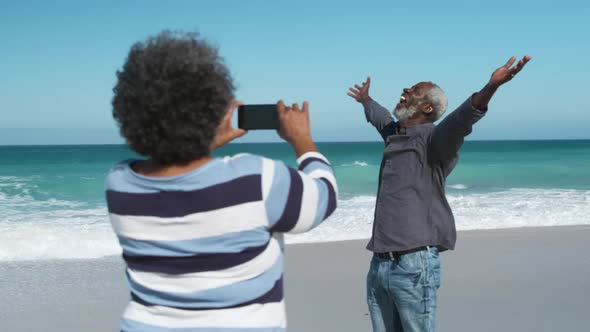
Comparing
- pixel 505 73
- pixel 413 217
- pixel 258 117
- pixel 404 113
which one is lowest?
pixel 413 217

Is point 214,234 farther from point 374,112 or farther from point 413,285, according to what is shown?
point 374,112

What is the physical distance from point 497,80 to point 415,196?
0.65 m

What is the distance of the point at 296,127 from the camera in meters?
1.61

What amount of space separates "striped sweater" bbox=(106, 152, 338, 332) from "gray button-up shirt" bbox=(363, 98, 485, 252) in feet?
3.90

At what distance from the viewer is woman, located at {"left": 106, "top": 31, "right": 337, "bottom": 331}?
1.39 m

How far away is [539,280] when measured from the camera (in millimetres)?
6410

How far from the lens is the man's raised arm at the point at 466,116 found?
2.19 meters

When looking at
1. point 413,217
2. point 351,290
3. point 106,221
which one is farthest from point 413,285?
point 106,221

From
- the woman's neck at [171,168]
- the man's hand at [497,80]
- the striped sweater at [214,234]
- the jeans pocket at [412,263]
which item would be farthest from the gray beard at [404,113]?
the woman's neck at [171,168]

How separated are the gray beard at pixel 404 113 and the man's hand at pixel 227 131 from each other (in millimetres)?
1284

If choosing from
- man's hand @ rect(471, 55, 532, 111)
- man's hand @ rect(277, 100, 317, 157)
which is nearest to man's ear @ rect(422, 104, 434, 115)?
man's hand @ rect(471, 55, 532, 111)

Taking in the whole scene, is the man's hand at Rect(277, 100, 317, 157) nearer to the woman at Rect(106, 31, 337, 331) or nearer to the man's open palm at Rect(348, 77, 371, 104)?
the woman at Rect(106, 31, 337, 331)

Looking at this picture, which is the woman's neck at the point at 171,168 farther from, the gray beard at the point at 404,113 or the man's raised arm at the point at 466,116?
the gray beard at the point at 404,113

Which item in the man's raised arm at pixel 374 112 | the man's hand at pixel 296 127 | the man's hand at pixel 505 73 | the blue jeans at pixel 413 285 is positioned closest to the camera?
the man's hand at pixel 296 127
